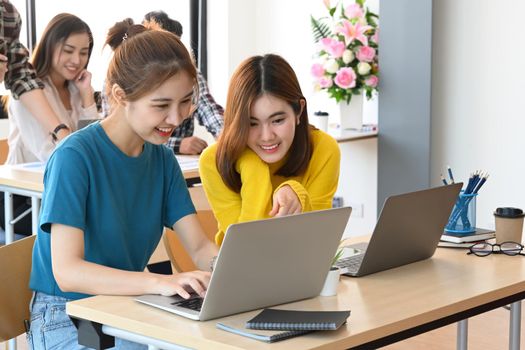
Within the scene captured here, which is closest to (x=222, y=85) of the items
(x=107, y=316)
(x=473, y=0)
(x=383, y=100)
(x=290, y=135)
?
A: (x=383, y=100)

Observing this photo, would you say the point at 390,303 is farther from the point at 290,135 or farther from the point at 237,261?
the point at 290,135

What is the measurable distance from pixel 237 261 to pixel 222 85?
14.4ft

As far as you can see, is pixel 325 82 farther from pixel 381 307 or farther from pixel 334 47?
pixel 381 307

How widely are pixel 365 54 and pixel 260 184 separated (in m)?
2.65

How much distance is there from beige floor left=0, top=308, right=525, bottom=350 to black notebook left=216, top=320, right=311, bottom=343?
2146 millimetres

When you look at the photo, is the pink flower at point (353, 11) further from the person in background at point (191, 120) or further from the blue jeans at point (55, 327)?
the blue jeans at point (55, 327)

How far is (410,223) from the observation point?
88.2 inches

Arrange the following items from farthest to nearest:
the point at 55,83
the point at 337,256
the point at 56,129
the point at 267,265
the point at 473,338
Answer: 1. the point at 55,83
2. the point at 473,338
3. the point at 56,129
4. the point at 337,256
5. the point at 267,265

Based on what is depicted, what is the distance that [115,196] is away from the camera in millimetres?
2156

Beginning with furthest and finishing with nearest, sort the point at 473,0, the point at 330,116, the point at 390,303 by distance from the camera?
1. the point at 330,116
2. the point at 473,0
3. the point at 390,303

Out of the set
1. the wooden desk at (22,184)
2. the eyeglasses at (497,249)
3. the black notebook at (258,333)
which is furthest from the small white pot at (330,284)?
the wooden desk at (22,184)

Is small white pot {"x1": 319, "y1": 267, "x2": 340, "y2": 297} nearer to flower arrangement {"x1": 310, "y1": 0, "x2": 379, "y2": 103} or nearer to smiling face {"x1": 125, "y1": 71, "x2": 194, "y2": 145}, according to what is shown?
smiling face {"x1": 125, "y1": 71, "x2": 194, "y2": 145}

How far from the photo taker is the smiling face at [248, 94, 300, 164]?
252 cm

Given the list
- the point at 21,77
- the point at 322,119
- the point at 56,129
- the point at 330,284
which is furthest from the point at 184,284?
the point at 322,119
